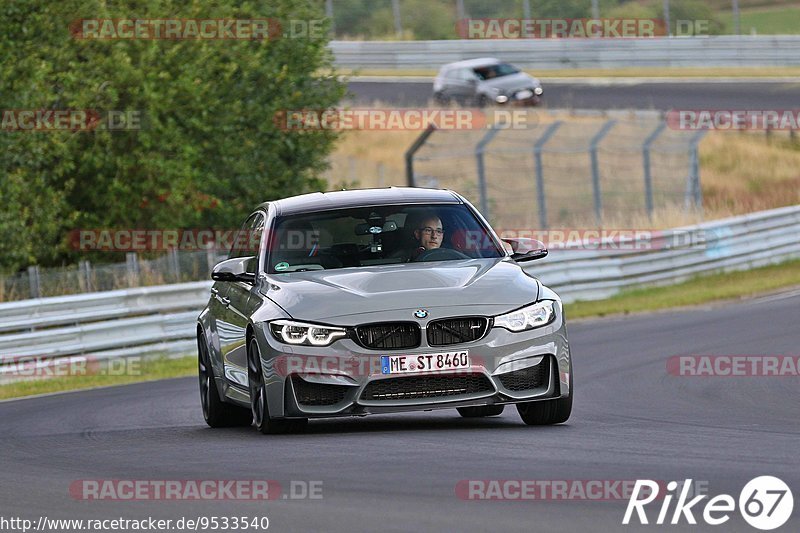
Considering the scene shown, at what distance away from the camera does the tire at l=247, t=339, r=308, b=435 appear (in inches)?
397

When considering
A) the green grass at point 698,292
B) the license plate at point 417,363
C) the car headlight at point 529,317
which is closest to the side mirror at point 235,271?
the license plate at point 417,363

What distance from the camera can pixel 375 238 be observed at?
10.8 meters

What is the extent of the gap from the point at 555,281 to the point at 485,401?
15.4 metres

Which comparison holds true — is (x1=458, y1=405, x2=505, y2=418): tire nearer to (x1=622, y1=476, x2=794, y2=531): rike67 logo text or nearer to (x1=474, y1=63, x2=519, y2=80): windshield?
(x1=622, y1=476, x2=794, y2=531): rike67 logo text

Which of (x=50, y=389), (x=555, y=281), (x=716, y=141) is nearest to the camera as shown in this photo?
(x=50, y=389)

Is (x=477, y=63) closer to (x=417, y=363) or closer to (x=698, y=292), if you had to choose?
(x=698, y=292)

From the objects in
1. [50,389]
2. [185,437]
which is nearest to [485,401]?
[185,437]

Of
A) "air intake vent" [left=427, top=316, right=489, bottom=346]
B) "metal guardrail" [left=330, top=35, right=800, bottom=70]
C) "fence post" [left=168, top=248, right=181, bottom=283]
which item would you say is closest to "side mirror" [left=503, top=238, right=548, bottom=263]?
"air intake vent" [left=427, top=316, right=489, bottom=346]

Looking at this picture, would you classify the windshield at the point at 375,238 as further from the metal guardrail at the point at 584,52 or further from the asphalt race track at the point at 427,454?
the metal guardrail at the point at 584,52

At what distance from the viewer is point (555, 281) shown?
2508cm

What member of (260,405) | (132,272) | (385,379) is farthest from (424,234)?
(132,272)

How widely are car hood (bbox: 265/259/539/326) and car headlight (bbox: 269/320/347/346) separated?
5 centimetres

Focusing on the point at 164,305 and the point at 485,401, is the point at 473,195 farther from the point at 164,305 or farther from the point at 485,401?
the point at 485,401

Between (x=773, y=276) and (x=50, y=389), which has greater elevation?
(x=50, y=389)
